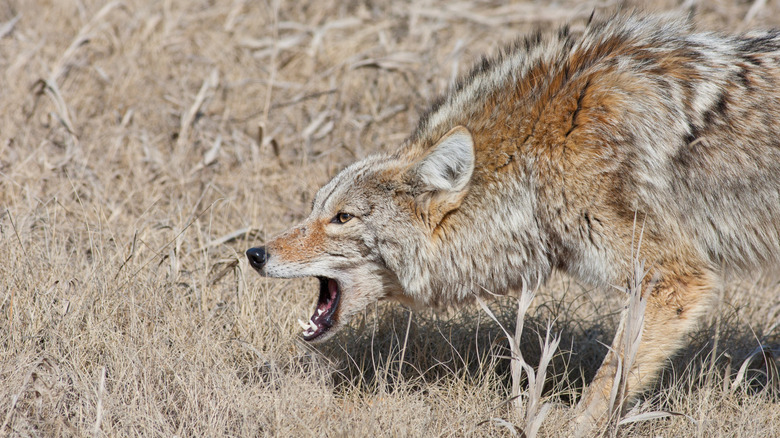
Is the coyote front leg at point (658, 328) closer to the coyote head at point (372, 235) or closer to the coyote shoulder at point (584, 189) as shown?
the coyote shoulder at point (584, 189)

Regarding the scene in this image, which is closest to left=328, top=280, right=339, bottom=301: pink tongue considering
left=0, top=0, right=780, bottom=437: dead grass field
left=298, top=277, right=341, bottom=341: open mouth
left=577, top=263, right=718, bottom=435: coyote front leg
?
left=298, top=277, right=341, bottom=341: open mouth

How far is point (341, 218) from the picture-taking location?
4.23 m

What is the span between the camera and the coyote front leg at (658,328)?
371cm

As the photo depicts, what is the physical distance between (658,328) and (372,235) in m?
1.64

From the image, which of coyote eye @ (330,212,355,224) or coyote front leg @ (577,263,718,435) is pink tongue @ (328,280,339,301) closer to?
coyote eye @ (330,212,355,224)

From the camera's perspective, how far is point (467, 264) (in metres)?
4.19

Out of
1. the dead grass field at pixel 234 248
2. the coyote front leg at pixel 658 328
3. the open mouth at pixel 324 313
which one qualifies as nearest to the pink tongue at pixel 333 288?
the open mouth at pixel 324 313

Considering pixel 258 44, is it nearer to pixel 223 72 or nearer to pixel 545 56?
pixel 223 72

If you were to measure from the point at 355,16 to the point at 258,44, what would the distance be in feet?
4.63

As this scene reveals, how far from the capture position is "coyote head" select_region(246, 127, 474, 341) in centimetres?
409

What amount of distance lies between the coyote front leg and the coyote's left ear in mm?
1124

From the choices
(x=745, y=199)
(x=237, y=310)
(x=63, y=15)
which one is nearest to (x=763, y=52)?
(x=745, y=199)

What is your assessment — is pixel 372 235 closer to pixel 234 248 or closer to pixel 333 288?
pixel 333 288

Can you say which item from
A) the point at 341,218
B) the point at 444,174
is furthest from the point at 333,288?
the point at 444,174
